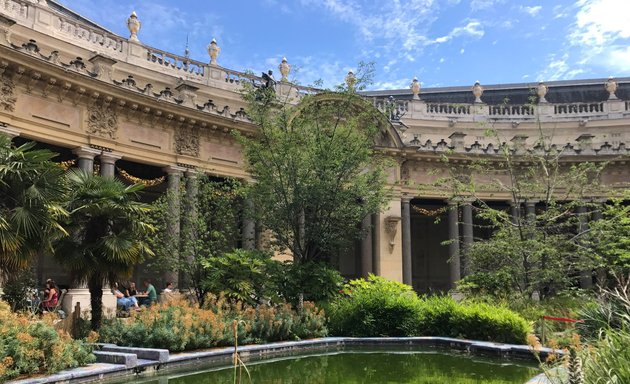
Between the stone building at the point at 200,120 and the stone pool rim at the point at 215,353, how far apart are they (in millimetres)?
8907

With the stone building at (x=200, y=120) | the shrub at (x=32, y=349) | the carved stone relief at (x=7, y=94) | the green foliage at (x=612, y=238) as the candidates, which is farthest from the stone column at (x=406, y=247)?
the shrub at (x=32, y=349)

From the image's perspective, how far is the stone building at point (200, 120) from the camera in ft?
61.5

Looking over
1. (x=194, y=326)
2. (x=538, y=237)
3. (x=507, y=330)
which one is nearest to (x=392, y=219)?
(x=538, y=237)

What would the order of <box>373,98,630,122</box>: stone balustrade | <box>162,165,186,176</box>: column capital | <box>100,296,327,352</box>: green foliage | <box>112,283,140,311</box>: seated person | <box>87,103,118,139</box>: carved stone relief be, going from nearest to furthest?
<box>100,296,327,352</box>: green foliage < <box>112,283,140,311</box>: seated person < <box>87,103,118,139</box>: carved stone relief < <box>162,165,186,176</box>: column capital < <box>373,98,630,122</box>: stone balustrade

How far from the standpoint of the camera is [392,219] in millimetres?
28562

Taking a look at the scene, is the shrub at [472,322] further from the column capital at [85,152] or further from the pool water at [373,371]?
the column capital at [85,152]

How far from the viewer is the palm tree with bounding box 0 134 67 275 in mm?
9836

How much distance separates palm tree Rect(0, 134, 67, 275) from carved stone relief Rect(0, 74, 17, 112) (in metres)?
7.78

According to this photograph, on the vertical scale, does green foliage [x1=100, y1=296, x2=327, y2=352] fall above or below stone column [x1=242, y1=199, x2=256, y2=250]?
below

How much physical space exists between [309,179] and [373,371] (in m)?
9.09

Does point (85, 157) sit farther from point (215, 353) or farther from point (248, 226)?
point (215, 353)

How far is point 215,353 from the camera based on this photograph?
457 inches

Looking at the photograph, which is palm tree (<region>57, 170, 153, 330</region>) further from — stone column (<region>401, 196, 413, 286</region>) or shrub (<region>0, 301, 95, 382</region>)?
stone column (<region>401, 196, 413, 286</region>)

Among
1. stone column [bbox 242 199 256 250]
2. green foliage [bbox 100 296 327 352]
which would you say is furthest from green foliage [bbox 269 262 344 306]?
stone column [bbox 242 199 256 250]
